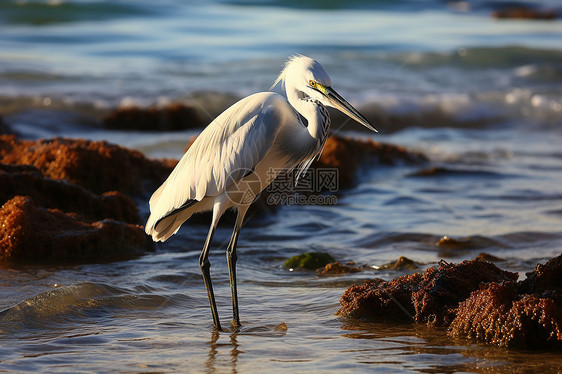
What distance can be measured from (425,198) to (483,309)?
4189 millimetres

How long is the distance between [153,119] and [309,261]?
7634 millimetres

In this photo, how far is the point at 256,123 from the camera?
4.41 metres

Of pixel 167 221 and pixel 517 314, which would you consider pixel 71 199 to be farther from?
pixel 517 314

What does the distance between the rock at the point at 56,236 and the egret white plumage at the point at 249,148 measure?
44.4 inches

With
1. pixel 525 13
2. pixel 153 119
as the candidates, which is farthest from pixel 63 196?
pixel 525 13

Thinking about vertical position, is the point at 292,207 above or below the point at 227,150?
below

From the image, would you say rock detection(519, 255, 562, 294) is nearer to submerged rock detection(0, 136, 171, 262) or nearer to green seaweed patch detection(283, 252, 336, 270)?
green seaweed patch detection(283, 252, 336, 270)

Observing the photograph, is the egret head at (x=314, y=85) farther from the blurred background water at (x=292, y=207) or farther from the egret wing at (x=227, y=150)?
the blurred background water at (x=292, y=207)

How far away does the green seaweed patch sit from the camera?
18.3ft

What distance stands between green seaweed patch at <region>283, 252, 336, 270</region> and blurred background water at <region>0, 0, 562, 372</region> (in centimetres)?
14

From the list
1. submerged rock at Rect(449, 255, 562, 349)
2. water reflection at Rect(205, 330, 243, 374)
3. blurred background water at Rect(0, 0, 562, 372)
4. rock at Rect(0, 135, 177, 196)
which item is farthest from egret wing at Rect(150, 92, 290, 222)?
rock at Rect(0, 135, 177, 196)

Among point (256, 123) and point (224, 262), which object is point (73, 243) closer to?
point (224, 262)

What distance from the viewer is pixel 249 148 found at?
438 cm

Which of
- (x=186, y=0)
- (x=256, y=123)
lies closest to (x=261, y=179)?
(x=256, y=123)
